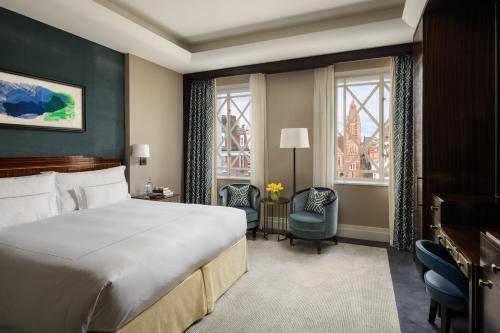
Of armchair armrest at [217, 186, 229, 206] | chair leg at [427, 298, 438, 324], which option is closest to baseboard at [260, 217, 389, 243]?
armchair armrest at [217, 186, 229, 206]

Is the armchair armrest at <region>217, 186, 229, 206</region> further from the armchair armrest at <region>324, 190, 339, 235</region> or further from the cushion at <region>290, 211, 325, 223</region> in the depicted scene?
the armchair armrest at <region>324, 190, 339, 235</region>

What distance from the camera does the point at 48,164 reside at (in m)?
3.33

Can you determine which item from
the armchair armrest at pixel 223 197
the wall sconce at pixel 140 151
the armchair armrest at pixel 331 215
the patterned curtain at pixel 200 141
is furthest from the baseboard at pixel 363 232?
the wall sconce at pixel 140 151

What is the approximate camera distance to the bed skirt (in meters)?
1.82

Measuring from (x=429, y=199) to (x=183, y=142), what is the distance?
400 cm

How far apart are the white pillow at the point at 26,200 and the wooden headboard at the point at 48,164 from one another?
348mm

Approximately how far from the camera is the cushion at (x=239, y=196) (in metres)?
4.66

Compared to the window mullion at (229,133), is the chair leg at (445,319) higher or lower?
lower

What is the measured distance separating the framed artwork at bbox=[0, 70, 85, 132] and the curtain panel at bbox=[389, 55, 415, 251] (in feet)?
13.4

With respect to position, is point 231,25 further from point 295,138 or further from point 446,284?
point 446,284

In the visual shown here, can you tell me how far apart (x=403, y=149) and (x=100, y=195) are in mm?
3806

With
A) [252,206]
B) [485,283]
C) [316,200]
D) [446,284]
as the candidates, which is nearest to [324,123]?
[316,200]

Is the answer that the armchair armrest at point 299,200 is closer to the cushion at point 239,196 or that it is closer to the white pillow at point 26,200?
the cushion at point 239,196

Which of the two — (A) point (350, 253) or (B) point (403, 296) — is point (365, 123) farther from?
(B) point (403, 296)
